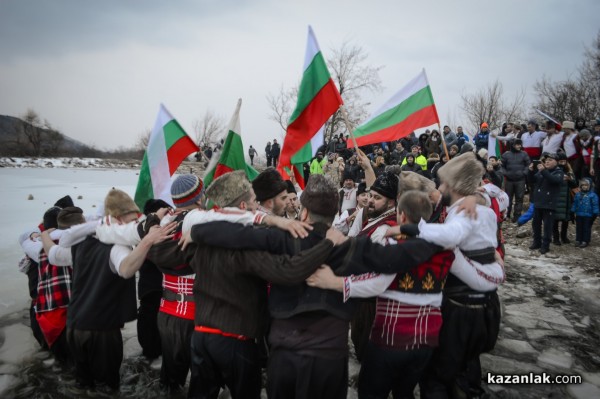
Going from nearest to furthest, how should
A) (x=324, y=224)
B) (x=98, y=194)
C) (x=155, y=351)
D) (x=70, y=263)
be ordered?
(x=324, y=224) < (x=70, y=263) < (x=155, y=351) < (x=98, y=194)

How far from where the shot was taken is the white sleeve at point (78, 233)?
311 cm

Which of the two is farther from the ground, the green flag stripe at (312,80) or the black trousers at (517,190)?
the green flag stripe at (312,80)

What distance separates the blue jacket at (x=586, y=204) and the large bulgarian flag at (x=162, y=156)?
835 centimetres

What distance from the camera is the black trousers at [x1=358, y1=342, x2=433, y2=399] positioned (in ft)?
7.75

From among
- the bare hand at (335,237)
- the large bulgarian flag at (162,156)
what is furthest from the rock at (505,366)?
the large bulgarian flag at (162,156)

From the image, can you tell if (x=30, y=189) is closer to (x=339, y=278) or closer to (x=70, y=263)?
(x=70, y=263)

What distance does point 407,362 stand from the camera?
237 centimetres

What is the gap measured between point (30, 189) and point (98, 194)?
9.87ft

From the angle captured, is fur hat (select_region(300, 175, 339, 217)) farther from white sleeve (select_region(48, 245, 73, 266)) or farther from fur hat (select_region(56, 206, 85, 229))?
fur hat (select_region(56, 206, 85, 229))

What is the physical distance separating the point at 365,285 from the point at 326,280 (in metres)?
0.23

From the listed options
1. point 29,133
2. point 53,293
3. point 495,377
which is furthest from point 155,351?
point 29,133

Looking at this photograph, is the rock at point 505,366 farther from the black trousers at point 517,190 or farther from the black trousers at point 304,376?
the black trousers at point 517,190

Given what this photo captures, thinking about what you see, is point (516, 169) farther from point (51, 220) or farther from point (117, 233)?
point (51, 220)

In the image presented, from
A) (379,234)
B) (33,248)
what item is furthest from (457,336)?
Result: (33,248)
